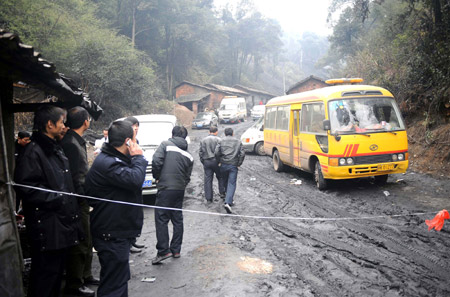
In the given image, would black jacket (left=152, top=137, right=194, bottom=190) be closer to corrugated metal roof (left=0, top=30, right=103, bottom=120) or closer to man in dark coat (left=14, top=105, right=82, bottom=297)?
corrugated metal roof (left=0, top=30, right=103, bottom=120)

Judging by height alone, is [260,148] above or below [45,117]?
below

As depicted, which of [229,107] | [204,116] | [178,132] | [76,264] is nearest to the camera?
[76,264]

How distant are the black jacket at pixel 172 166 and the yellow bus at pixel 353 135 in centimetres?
427

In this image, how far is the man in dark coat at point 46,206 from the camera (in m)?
3.02

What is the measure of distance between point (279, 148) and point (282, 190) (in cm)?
271

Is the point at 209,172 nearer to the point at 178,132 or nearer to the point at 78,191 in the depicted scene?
the point at 178,132

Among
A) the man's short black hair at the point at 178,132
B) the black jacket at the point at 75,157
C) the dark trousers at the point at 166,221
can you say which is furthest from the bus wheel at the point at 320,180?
the black jacket at the point at 75,157

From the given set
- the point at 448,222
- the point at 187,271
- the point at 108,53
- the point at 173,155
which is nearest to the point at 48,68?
the point at 173,155

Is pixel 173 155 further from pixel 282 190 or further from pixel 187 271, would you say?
pixel 282 190

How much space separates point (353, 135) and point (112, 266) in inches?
259

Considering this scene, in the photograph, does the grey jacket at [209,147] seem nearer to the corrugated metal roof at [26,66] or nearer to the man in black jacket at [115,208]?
the corrugated metal roof at [26,66]

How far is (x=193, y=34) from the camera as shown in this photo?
49.8m

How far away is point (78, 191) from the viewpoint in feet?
→ 13.2

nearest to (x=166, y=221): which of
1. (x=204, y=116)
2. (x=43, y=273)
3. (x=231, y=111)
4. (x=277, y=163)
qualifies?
(x=43, y=273)
